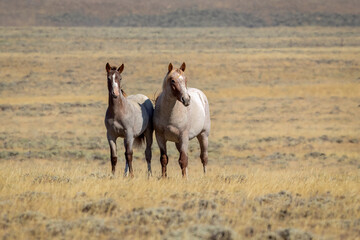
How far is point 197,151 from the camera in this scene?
72.7ft

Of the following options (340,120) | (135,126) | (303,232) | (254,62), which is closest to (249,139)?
(340,120)

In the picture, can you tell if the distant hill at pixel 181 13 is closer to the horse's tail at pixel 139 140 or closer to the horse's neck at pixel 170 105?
the horse's tail at pixel 139 140

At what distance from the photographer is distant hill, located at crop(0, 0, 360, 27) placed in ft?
410

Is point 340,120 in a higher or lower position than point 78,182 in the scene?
lower

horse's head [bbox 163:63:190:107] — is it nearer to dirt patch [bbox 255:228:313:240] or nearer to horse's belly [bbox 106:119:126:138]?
horse's belly [bbox 106:119:126:138]

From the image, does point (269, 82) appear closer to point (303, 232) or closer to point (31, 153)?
point (31, 153)

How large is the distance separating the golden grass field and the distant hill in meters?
47.3

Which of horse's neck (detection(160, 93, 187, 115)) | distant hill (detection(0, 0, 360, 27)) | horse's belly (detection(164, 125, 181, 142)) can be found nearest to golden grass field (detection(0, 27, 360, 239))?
horse's belly (detection(164, 125, 181, 142))

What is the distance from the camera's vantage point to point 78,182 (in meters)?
8.72

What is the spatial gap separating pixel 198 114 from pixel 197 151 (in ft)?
38.5

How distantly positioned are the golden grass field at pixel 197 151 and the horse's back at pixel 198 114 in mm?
883

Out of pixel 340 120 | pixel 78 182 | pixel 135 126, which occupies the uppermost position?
pixel 135 126

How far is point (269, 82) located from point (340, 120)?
1744 cm

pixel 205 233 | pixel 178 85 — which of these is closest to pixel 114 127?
pixel 178 85
